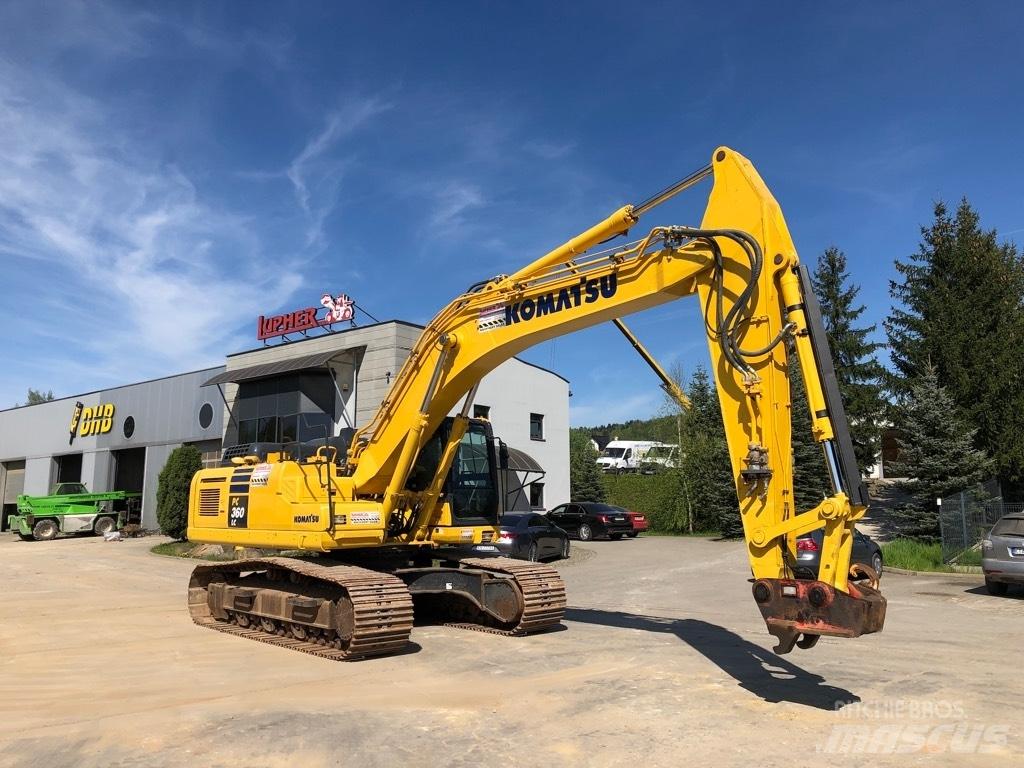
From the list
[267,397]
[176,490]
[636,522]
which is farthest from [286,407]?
[636,522]

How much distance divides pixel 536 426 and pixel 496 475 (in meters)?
20.7

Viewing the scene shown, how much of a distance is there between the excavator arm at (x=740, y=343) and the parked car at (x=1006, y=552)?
27.7 ft

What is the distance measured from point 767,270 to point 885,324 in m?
24.8

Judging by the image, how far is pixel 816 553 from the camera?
13414 mm

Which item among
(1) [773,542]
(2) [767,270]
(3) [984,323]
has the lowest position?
(1) [773,542]

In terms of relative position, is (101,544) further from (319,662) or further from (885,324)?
(885,324)

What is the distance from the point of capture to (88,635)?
10.6 meters

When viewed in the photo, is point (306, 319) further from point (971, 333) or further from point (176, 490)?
point (971, 333)

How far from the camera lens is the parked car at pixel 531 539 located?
19547mm

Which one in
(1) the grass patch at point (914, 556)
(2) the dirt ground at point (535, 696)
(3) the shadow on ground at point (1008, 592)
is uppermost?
(1) the grass patch at point (914, 556)

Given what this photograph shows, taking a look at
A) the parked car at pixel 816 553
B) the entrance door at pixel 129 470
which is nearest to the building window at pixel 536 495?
the parked car at pixel 816 553

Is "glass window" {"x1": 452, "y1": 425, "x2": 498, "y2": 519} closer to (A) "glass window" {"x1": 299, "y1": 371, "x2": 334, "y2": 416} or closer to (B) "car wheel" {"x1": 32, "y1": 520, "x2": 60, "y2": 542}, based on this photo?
(A) "glass window" {"x1": 299, "y1": 371, "x2": 334, "y2": 416}

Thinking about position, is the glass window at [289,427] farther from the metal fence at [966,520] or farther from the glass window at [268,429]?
the metal fence at [966,520]

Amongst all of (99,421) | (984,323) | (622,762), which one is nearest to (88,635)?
(622,762)
